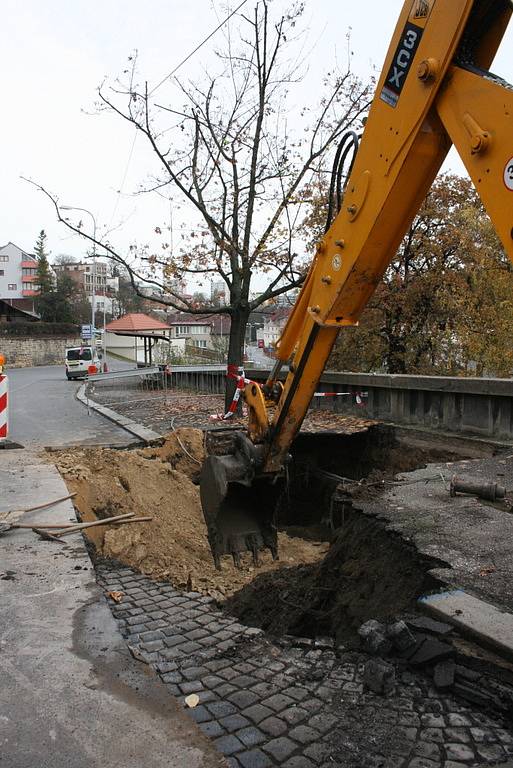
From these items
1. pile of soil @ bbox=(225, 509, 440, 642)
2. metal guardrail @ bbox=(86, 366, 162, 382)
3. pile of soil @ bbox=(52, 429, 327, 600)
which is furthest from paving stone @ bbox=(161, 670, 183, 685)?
metal guardrail @ bbox=(86, 366, 162, 382)

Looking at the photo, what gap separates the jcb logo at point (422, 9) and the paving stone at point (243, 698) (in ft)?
11.4

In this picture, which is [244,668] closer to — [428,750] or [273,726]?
[273,726]

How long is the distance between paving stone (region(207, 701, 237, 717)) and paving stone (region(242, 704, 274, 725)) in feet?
0.20

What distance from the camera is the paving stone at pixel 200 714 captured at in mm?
2465

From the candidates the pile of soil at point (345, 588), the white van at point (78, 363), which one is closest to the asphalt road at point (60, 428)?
the pile of soil at point (345, 588)

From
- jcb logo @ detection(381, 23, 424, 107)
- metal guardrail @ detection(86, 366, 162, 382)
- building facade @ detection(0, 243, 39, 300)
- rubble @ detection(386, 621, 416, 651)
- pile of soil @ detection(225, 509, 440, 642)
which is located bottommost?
pile of soil @ detection(225, 509, 440, 642)

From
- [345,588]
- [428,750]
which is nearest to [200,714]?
[428,750]

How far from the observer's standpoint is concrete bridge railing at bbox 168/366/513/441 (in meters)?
7.61

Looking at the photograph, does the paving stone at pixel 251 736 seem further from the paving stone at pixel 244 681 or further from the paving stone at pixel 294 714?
the paving stone at pixel 244 681

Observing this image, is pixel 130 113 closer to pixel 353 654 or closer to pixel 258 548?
pixel 258 548

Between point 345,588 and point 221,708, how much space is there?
227cm

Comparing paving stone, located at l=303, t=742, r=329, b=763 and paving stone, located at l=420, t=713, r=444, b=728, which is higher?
paving stone, located at l=420, t=713, r=444, b=728

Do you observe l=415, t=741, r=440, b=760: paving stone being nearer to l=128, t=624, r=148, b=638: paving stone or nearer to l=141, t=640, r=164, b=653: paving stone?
l=141, t=640, r=164, b=653: paving stone

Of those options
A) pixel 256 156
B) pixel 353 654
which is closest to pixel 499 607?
pixel 353 654
